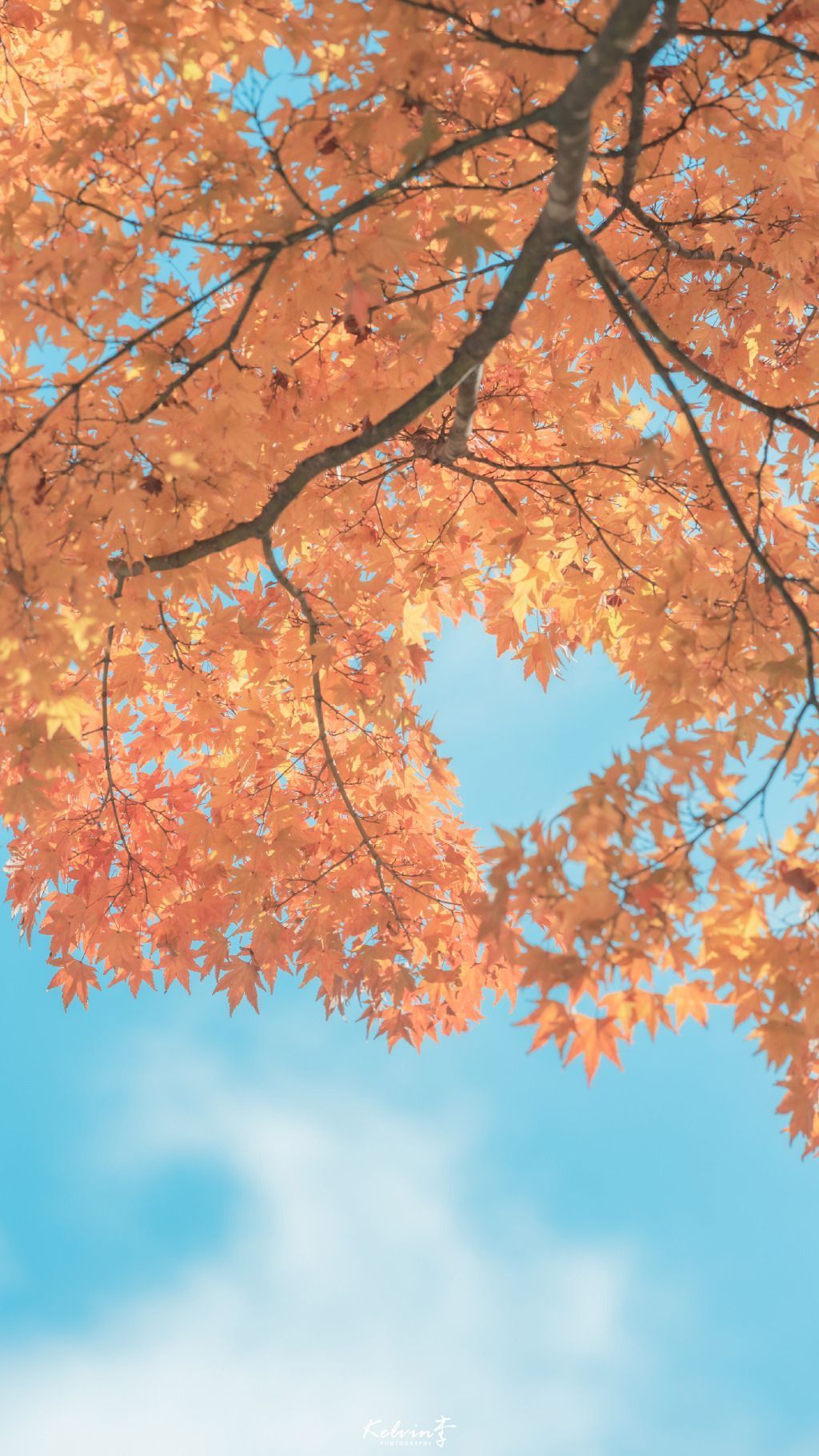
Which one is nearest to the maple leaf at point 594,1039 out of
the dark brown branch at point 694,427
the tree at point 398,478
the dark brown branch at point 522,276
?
the tree at point 398,478

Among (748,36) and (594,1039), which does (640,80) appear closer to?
(748,36)

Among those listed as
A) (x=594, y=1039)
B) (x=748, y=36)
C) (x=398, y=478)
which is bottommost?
(x=594, y=1039)

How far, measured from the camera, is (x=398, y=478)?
489 centimetres

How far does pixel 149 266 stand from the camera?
2920mm

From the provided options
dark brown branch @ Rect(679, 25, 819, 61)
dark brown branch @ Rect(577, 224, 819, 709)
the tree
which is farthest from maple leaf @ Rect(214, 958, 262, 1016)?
dark brown branch @ Rect(679, 25, 819, 61)

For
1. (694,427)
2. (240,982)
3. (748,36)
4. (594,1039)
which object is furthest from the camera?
(240,982)

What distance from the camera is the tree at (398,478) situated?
8.64ft

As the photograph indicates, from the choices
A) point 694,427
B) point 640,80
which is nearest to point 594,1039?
point 694,427

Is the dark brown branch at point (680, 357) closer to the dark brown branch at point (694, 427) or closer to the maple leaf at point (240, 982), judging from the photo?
the dark brown branch at point (694, 427)

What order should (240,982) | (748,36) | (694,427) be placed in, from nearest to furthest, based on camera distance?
(748,36) → (694,427) → (240,982)

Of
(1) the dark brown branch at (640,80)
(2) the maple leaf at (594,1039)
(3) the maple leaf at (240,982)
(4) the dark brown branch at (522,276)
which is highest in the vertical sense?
(1) the dark brown branch at (640,80)

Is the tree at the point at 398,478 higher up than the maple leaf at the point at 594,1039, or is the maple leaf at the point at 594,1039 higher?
the tree at the point at 398,478

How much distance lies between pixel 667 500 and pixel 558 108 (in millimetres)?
2226

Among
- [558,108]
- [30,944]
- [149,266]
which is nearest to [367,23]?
[558,108]
